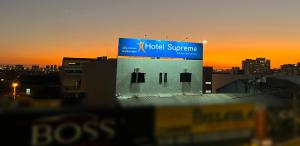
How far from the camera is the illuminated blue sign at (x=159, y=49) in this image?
38500 mm

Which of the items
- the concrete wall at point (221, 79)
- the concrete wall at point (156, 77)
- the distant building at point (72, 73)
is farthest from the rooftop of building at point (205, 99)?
the distant building at point (72, 73)

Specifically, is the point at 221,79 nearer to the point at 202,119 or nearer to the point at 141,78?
the point at 141,78

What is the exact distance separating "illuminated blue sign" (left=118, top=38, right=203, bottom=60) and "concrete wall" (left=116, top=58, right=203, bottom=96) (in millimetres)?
668

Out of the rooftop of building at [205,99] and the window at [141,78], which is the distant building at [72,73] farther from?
the rooftop of building at [205,99]

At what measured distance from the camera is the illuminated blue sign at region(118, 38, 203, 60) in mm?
38500

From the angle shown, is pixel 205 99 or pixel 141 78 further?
pixel 205 99

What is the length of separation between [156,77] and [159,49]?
2993 millimetres

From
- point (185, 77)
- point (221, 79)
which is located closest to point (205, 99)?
point (185, 77)

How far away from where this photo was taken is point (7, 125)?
362 inches

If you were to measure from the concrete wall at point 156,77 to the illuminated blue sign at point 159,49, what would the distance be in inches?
26.3

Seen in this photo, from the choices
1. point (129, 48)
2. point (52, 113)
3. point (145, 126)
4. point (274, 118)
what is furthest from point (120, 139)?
point (129, 48)

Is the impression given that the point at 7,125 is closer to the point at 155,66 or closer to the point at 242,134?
the point at 242,134

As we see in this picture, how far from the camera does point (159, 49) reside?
40.2 m

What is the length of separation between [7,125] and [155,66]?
103 ft
